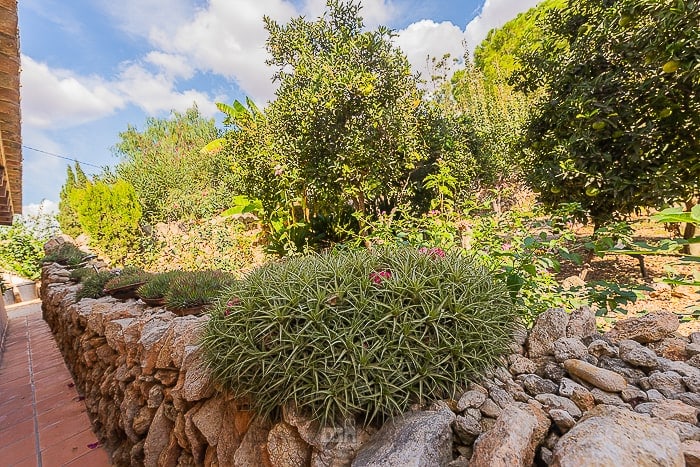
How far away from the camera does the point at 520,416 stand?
942 millimetres

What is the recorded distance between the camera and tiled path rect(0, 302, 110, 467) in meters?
2.52

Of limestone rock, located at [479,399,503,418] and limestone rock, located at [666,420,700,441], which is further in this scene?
limestone rock, located at [479,399,503,418]

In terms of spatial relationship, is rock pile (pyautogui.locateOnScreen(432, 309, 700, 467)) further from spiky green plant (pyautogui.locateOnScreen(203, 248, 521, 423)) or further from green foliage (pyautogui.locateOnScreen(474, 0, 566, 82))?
green foliage (pyautogui.locateOnScreen(474, 0, 566, 82))

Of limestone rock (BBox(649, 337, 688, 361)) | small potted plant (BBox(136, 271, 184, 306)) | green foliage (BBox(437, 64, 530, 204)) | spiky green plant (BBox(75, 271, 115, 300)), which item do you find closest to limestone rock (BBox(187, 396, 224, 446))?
small potted plant (BBox(136, 271, 184, 306))

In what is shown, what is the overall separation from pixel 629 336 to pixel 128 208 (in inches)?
426

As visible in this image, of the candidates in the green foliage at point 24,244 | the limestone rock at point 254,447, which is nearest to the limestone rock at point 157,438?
the limestone rock at point 254,447

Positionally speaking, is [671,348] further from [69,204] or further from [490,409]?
[69,204]

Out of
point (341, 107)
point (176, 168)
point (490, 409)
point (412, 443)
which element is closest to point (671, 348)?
point (490, 409)

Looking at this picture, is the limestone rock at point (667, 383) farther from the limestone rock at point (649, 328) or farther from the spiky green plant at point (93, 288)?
the spiky green plant at point (93, 288)

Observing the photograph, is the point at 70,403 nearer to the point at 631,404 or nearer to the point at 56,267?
the point at 631,404

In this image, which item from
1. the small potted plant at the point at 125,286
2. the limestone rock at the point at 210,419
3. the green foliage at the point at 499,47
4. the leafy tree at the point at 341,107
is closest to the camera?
the limestone rock at the point at 210,419

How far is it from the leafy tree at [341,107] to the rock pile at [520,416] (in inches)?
180

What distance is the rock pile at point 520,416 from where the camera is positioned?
82 centimetres

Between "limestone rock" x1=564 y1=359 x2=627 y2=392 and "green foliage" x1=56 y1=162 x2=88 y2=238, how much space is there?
17.9 metres
